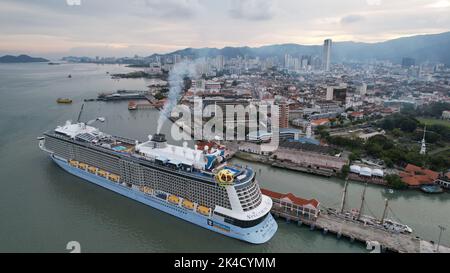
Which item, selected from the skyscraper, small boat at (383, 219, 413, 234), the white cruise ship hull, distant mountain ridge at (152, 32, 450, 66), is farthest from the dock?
the skyscraper

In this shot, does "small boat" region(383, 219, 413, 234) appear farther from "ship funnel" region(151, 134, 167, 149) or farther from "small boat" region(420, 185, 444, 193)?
"ship funnel" region(151, 134, 167, 149)

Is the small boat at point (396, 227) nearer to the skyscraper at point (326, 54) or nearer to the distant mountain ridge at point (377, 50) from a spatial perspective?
the distant mountain ridge at point (377, 50)

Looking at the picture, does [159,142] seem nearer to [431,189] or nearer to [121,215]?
[121,215]

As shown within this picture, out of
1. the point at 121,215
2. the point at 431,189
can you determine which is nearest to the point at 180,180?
the point at 121,215

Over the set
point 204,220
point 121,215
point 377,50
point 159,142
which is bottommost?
point 121,215

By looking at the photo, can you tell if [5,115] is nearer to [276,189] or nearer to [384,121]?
[276,189]
